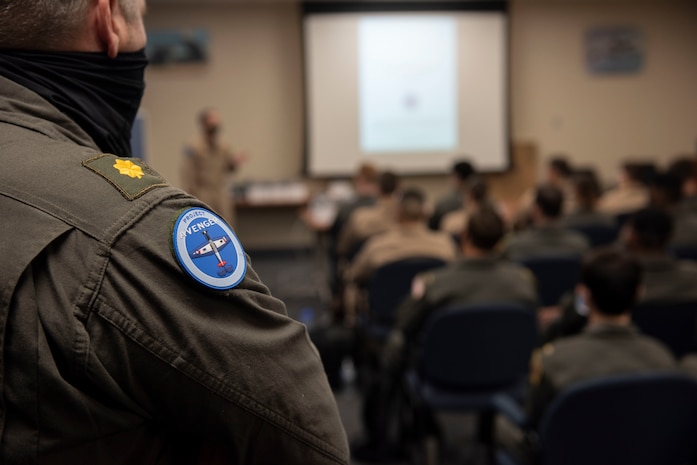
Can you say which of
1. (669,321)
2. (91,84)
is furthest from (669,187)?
(91,84)

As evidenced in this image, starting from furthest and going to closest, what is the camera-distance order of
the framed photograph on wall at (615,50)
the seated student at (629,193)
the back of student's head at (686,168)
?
the framed photograph on wall at (615,50), the seated student at (629,193), the back of student's head at (686,168)

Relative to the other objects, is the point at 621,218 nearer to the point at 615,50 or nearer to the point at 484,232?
the point at 484,232

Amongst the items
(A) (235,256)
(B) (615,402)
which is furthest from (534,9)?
(A) (235,256)

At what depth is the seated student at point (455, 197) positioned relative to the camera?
6.52 metres

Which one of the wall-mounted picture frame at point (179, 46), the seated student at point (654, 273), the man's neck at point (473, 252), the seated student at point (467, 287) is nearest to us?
the seated student at point (654, 273)

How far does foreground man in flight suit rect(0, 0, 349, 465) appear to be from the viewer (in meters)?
0.71

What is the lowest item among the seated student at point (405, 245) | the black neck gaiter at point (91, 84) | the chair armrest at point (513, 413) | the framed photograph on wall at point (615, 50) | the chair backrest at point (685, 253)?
the chair armrest at point (513, 413)

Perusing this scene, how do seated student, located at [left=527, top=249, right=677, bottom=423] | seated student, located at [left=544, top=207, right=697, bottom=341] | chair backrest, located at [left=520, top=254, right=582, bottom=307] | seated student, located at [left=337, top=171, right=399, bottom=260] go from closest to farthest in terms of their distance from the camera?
seated student, located at [left=527, top=249, right=677, bottom=423], seated student, located at [left=544, top=207, right=697, bottom=341], chair backrest, located at [left=520, top=254, right=582, bottom=307], seated student, located at [left=337, top=171, right=399, bottom=260]

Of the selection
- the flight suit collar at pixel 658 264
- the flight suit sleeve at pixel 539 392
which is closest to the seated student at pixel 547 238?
the flight suit collar at pixel 658 264

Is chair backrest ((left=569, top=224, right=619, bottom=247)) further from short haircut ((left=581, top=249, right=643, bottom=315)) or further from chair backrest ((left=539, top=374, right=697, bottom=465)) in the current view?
chair backrest ((left=539, top=374, right=697, bottom=465))

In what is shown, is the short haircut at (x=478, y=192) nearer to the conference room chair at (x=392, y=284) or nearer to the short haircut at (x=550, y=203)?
the short haircut at (x=550, y=203)

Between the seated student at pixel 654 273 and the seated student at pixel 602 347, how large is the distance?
2.01 feet

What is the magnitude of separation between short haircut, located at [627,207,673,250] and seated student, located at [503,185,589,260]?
102 cm

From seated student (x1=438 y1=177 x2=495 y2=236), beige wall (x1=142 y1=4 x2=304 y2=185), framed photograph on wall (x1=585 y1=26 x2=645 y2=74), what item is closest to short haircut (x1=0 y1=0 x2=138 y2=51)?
seated student (x1=438 y1=177 x2=495 y2=236)
